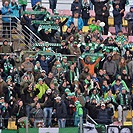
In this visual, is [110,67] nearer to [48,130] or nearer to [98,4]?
[98,4]

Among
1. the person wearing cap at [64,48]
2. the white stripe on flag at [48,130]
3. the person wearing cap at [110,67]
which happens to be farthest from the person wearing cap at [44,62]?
the white stripe on flag at [48,130]

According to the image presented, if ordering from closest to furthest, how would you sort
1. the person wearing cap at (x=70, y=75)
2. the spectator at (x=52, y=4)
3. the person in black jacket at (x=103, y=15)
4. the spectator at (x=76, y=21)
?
the person wearing cap at (x=70, y=75) → the spectator at (x=76, y=21) → the person in black jacket at (x=103, y=15) → the spectator at (x=52, y=4)

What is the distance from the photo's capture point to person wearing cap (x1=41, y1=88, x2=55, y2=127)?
2964 centimetres

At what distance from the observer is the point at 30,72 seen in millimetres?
31719

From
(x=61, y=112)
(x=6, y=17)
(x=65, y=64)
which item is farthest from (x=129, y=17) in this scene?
(x=61, y=112)

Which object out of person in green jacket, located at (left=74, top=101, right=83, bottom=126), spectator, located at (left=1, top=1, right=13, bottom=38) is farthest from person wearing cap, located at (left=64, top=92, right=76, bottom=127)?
spectator, located at (left=1, top=1, right=13, bottom=38)

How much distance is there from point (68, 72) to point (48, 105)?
2.52 m

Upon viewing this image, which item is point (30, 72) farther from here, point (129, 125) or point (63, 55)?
point (129, 125)

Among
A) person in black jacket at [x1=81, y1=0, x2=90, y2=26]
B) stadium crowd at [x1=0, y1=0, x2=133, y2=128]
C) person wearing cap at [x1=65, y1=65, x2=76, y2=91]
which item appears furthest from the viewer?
person in black jacket at [x1=81, y1=0, x2=90, y2=26]

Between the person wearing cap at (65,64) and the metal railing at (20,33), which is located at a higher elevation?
the metal railing at (20,33)

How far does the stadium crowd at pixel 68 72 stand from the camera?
29875mm

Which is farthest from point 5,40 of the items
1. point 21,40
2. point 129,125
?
point 129,125

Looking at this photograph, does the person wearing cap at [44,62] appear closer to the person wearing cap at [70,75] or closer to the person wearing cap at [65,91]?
the person wearing cap at [70,75]

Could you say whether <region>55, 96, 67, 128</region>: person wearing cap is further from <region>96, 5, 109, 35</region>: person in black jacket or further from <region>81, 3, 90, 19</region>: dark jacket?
<region>81, 3, 90, 19</region>: dark jacket
